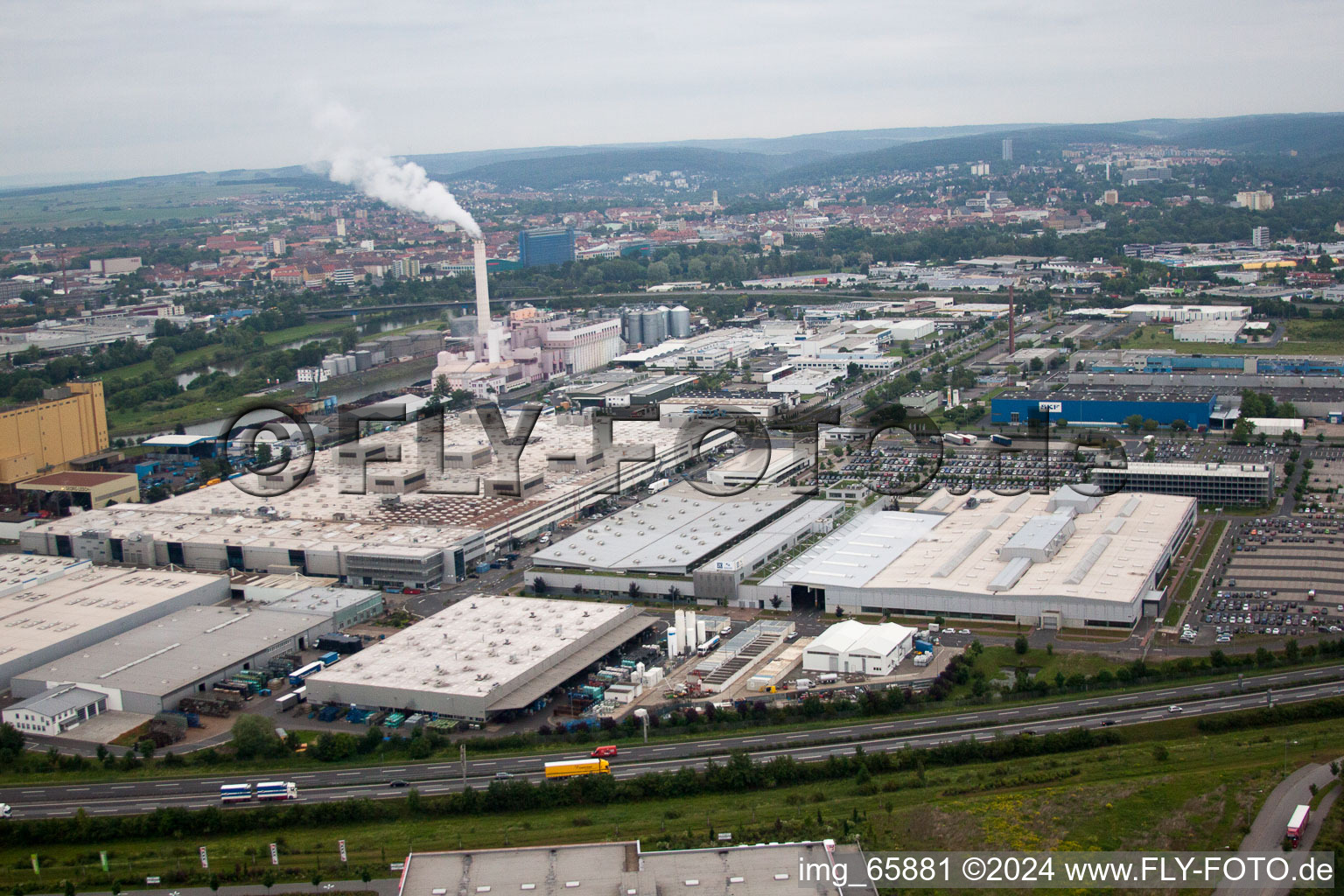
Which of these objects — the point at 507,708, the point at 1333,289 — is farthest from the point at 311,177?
the point at 507,708

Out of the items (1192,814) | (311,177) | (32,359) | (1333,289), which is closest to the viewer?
(1192,814)

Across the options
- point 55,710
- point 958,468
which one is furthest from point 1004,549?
point 55,710

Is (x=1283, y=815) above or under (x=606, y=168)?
under

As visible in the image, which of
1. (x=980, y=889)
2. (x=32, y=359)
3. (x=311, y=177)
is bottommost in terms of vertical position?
(x=980, y=889)

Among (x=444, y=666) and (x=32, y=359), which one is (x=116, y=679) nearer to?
(x=444, y=666)

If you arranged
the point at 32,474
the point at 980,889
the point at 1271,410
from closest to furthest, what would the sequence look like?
the point at 980,889 → the point at 32,474 → the point at 1271,410

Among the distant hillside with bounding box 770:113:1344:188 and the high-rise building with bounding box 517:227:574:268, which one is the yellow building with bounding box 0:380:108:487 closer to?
the high-rise building with bounding box 517:227:574:268

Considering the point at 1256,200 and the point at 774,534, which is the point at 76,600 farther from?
the point at 1256,200
